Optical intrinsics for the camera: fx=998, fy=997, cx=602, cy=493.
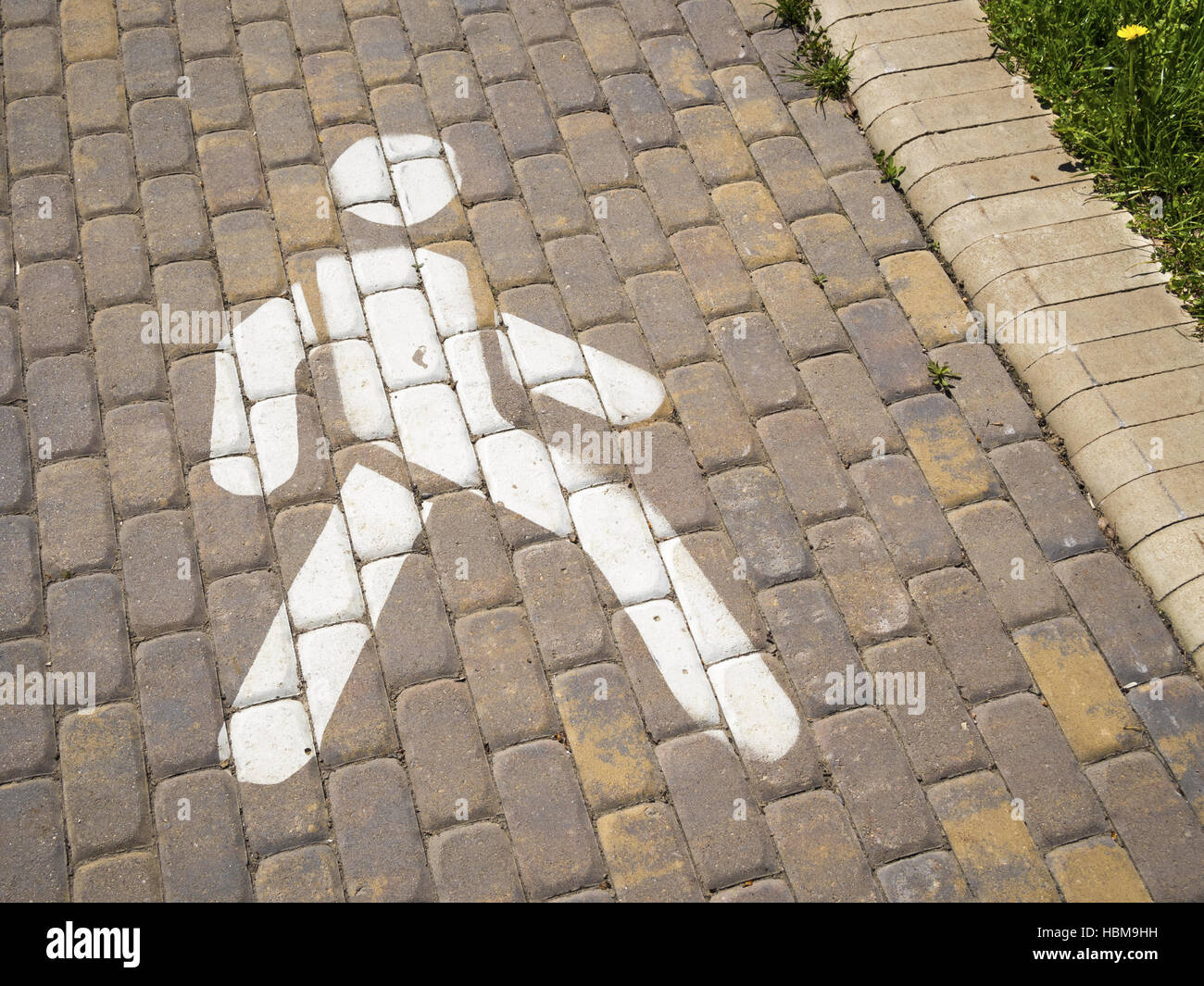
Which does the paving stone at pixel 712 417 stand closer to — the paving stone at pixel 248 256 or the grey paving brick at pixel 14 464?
the paving stone at pixel 248 256

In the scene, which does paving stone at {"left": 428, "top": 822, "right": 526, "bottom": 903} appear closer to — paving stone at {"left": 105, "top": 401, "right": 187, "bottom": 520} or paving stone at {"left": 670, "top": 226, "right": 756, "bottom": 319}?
paving stone at {"left": 105, "top": 401, "right": 187, "bottom": 520}

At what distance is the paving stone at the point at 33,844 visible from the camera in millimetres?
3346

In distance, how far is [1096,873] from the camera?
11.3ft

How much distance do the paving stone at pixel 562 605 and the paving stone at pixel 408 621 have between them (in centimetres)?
34

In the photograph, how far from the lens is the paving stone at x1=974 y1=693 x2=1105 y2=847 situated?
11.6 feet

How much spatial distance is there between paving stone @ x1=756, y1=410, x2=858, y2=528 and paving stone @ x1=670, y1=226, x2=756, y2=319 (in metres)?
0.61

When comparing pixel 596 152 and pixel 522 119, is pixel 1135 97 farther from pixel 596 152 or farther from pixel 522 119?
pixel 522 119

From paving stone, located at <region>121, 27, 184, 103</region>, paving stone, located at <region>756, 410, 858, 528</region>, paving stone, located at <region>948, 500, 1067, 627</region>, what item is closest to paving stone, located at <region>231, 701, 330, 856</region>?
paving stone, located at <region>756, 410, 858, 528</region>

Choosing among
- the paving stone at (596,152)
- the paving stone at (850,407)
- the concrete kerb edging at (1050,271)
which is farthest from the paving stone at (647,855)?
the paving stone at (596,152)

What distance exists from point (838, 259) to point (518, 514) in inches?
77.8

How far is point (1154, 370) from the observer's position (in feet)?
14.2

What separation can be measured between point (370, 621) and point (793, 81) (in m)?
3.54
